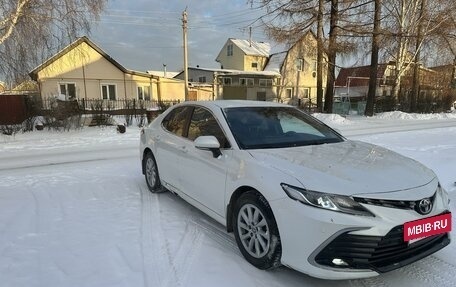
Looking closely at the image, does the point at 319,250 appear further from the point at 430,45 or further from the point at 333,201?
the point at 430,45

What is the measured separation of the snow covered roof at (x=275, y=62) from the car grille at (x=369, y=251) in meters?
45.1

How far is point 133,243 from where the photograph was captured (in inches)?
154

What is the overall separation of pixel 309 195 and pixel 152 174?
3.40 m

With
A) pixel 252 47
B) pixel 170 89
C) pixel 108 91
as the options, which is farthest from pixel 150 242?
pixel 252 47

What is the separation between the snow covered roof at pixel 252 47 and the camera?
49844mm

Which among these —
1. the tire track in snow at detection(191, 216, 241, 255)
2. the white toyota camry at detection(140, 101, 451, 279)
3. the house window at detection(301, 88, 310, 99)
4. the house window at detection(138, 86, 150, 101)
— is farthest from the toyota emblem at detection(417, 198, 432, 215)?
the house window at detection(301, 88, 310, 99)

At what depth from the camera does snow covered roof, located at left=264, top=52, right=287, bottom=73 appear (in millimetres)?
47375

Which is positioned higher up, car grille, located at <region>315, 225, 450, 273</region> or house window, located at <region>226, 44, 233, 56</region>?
house window, located at <region>226, 44, 233, 56</region>

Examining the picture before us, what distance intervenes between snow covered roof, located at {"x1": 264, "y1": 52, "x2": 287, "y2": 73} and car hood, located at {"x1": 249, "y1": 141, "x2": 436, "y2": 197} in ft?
145

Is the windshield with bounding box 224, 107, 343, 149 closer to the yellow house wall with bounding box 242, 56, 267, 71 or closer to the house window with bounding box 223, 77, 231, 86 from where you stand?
the house window with bounding box 223, 77, 231, 86

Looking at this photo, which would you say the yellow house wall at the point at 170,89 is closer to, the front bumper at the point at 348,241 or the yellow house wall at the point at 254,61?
the yellow house wall at the point at 254,61

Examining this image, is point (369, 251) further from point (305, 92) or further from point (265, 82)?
point (305, 92)

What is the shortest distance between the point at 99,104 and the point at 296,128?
Answer: 13.4 metres

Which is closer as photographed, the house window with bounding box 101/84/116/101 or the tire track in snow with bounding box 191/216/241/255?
the tire track in snow with bounding box 191/216/241/255
